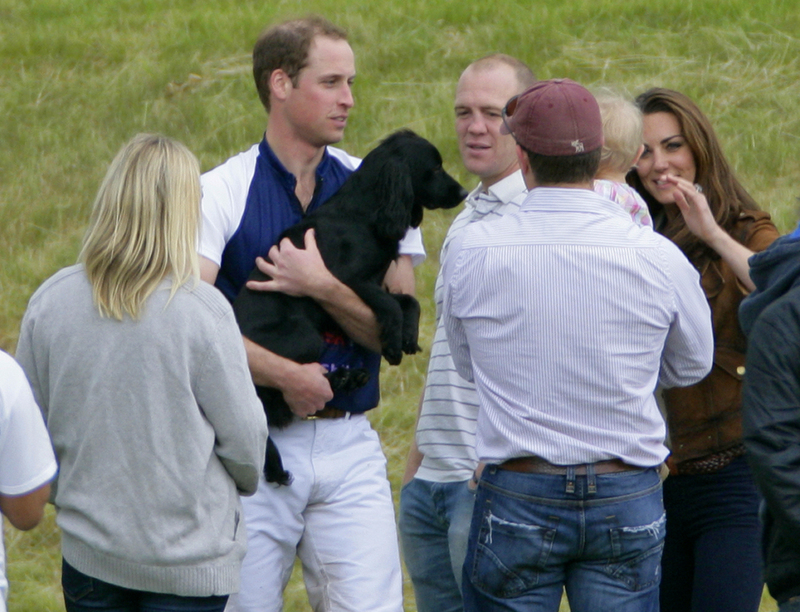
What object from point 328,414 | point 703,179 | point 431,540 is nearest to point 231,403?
point 328,414

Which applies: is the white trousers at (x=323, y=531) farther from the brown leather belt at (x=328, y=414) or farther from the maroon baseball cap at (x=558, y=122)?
the maroon baseball cap at (x=558, y=122)

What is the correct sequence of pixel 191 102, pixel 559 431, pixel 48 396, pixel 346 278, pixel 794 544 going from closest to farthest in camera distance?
pixel 794 544
pixel 559 431
pixel 48 396
pixel 346 278
pixel 191 102

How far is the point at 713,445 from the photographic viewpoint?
3.30 metres

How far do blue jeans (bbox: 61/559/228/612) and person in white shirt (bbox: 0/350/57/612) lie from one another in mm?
321

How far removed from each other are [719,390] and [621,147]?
82 cm

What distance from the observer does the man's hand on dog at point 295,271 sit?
3.29m

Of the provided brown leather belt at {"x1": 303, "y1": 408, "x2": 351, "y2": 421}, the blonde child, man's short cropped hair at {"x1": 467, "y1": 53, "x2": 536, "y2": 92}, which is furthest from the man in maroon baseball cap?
man's short cropped hair at {"x1": 467, "y1": 53, "x2": 536, "y2": 92}

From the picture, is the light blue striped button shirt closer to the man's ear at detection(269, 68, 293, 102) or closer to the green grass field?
the man's ear at detection(269, 68, 293, 102)

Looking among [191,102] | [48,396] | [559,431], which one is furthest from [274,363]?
[191,102]

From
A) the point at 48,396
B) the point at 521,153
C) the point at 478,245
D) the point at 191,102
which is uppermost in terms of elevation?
the point at 521,153

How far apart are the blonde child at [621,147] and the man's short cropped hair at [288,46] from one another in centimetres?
96

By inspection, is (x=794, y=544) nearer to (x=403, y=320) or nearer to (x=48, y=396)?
(x=403, y=320)

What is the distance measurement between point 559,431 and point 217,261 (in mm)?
1236

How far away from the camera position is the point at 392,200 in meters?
3.48
